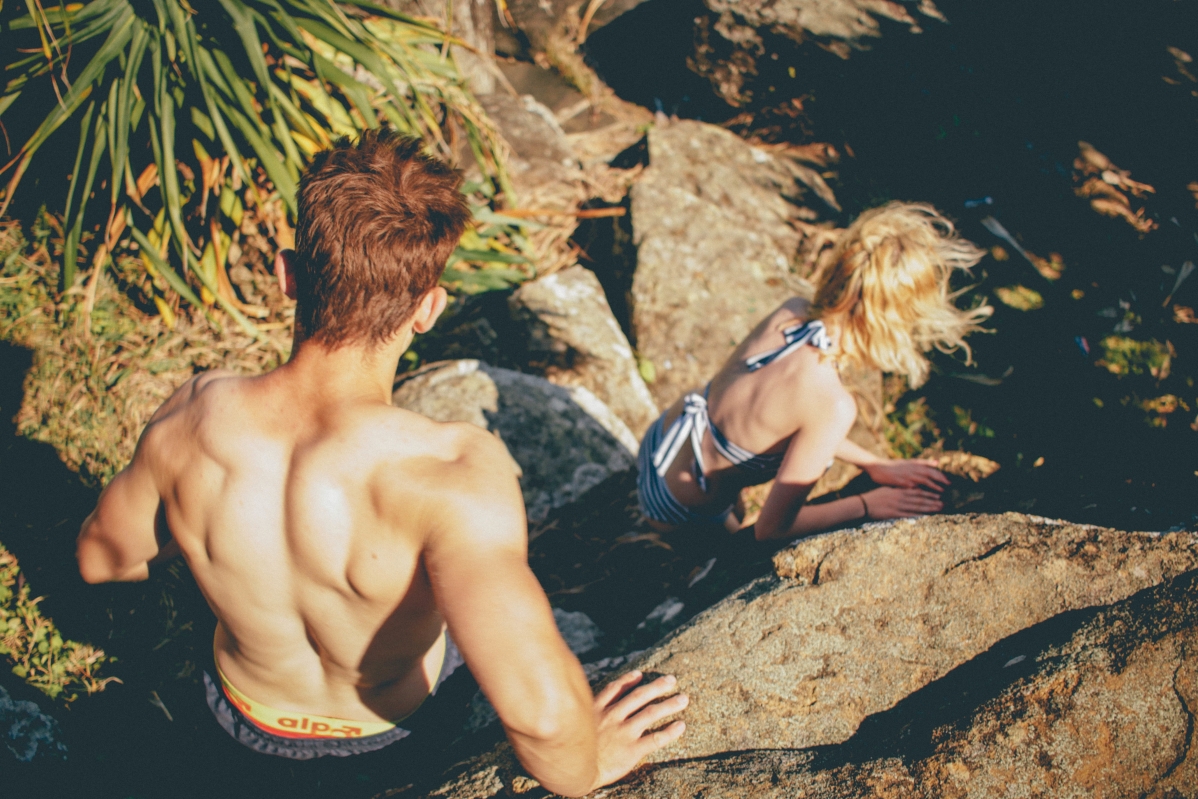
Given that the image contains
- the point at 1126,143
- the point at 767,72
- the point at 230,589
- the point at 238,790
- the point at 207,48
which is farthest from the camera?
the point at 767,72

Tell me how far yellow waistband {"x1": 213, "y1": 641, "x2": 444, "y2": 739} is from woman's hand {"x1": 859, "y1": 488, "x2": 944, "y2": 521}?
2.05 metres

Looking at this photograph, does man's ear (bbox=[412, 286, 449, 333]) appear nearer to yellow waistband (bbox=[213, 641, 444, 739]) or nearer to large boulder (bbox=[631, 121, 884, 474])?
yellow waistband (bbox=[213, 641, 444, 739])

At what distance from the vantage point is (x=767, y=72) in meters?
5.41

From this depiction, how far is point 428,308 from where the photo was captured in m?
1.39

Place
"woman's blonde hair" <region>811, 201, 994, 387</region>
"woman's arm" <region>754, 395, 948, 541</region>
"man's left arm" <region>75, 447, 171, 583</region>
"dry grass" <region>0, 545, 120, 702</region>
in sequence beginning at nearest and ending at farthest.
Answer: "man's left arm" <region>75, 447, 171, 583</region> → "dry grass" <region>0, 545, 120, 702</region> → "woman's blonde hair" <region>811, 201, 994, 387</region> → "woman's arm" <region>754, 395, 948, 541</region>

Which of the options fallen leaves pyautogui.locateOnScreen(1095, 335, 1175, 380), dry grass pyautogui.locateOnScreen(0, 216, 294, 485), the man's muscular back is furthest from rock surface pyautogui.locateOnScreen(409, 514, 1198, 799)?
fallen leaves pyautogui.locateOnScreen(1095, 335, 1175, 380)

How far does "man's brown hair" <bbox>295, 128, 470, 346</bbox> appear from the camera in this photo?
1.27 metres

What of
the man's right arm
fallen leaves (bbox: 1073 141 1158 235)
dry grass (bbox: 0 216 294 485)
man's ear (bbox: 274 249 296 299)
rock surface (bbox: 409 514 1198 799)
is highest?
man's ear (bbox: 274 249 296 299)

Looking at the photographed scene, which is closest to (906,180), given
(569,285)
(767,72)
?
(767,72)

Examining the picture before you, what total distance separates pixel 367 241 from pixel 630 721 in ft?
3.88

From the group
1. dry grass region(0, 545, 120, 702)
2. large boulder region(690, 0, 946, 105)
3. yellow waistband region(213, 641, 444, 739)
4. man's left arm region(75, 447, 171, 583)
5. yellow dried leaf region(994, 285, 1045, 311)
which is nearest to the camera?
man's left arm region(75, 447, 171, 583)

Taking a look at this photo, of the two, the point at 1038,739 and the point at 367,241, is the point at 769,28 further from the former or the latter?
the point at 1038,739

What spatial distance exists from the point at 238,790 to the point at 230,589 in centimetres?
92

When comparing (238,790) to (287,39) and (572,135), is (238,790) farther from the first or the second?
(572,135)
